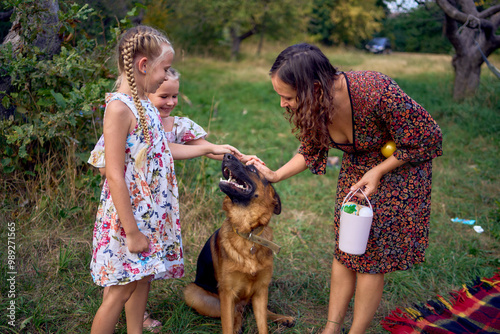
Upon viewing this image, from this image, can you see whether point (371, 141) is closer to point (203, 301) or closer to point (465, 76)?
point (203, 301)

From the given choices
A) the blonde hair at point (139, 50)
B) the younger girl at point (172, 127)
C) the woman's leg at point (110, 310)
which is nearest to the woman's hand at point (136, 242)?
the woman's leg at point (110, 310)

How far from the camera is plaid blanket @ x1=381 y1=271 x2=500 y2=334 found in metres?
2.69

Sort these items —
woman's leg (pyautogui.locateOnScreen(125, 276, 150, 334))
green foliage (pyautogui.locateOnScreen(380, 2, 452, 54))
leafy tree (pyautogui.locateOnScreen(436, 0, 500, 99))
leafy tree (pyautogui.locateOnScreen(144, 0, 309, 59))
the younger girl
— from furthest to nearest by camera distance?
leafy tree (pyautogui.locateOnScreen(144, 0, 309, 59)) → green foliage (pyautogui.locateOnScreen(380, 2, 452, 54)) → leafy tree (pyautogui.locateOnScreen(436, 0, 500, 99)) → the younger girl → woman's leg (pyautogui.locateOnScreen(125, 276, 150, 334))

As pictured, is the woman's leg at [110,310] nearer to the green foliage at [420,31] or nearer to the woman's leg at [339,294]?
the woman's leg at [339,294]

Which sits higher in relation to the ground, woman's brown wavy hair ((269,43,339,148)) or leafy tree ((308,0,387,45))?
woman's brown wavy hair ((269,43,339,148))

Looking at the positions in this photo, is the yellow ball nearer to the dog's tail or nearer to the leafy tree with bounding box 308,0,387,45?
the dog's tail

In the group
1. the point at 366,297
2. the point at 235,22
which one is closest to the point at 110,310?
the point at 366,297

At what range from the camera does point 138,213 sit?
230cm

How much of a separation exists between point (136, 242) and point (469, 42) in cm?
909

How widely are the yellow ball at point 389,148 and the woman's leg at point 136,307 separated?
5.67 ft

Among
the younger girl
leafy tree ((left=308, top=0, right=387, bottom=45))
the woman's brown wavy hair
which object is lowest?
leafy tree ((left=308, top=0, right=387, bottom=45))

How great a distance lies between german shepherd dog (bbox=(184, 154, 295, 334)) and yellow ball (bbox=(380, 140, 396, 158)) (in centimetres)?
87

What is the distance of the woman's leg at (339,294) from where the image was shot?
285cm

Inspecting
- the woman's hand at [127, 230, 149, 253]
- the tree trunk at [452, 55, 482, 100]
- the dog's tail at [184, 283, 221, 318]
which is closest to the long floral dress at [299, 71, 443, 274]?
the dog's tail at [184, 283, 221, 318]
